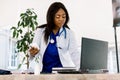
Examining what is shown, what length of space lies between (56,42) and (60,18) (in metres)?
0.22

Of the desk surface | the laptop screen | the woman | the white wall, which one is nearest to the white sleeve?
the woman

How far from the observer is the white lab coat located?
2.07 m

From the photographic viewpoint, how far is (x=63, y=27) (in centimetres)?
219

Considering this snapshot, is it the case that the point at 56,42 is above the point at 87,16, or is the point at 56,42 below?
below

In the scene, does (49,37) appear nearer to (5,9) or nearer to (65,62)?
(65,62)

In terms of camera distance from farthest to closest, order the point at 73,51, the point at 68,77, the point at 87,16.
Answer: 1. the point at 87,16
2. the point at 73,51
3. the point at 68,77

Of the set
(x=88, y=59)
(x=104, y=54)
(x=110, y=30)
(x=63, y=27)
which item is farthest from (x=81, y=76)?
(x=110, y=30)

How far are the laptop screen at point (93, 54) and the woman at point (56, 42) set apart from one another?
0.21 metres

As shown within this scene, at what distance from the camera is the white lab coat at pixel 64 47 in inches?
81.7

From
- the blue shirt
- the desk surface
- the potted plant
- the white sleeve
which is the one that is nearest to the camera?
the desk surface

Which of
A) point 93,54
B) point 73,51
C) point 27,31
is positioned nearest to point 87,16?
point 27,31

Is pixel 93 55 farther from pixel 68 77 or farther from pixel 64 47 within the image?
pixel 68 77

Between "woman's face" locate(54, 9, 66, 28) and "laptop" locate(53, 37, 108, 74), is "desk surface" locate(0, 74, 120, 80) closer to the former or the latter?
"laptop" locate(53, 37, 108, 74)

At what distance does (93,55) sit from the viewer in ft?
6.28
